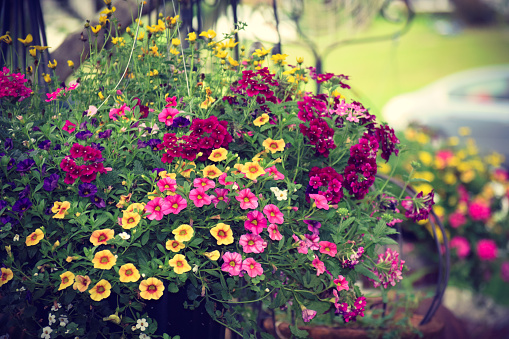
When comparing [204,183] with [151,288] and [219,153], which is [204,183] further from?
[151,288]

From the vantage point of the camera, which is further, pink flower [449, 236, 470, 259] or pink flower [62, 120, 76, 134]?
pink flower [449, 236, 470, 259]

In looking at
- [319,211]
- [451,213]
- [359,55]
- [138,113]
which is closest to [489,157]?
[451,213]

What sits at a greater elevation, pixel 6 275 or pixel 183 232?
pixel 183 232

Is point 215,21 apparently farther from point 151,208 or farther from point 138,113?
point 151,208

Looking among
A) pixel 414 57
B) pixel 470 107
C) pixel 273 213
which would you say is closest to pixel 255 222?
pixel 273 213

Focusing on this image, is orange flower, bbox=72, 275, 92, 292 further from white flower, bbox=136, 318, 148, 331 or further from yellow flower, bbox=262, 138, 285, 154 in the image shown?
yellow flower, bbox=262, 138, 285, 154

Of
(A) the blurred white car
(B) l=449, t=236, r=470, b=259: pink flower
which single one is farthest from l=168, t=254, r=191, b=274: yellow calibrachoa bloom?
(A) the blurred white car

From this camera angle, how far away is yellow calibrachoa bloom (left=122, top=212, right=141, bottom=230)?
1.21m

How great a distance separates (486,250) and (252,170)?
2.66 metres

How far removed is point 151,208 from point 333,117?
0.61 meters

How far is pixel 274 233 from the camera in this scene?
4.06ft

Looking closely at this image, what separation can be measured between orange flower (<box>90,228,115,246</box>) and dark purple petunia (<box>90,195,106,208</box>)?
69 mm

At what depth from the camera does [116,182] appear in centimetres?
134

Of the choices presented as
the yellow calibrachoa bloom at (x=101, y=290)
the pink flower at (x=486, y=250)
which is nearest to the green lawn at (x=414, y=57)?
the pink flower at (x=486, y=250)
